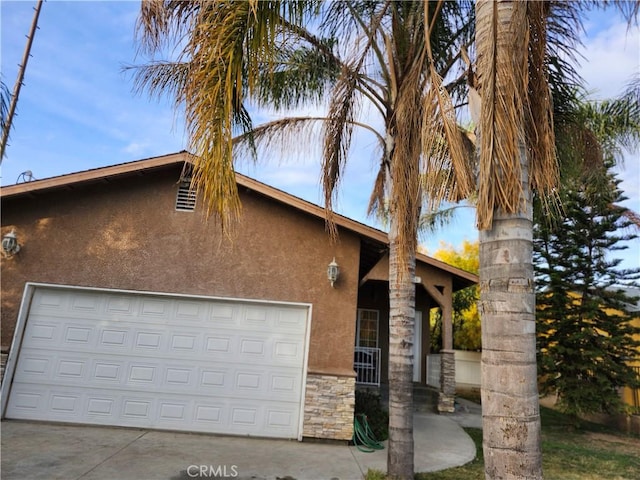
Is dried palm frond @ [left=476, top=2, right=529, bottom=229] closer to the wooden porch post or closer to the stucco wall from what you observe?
the stucco wall

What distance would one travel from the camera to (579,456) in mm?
7922

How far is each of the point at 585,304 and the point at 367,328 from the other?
6670 millimetres

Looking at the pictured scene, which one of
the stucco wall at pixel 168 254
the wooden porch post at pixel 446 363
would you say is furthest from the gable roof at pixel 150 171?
the wooden porch post at pixel 446 363

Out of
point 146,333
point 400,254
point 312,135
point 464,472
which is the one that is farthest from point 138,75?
point 464,472

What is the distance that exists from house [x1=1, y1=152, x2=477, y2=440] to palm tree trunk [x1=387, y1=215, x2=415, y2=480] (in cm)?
243

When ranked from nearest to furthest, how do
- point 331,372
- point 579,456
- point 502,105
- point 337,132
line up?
point 502,105, point 337,132, point 579,456, point 331,372

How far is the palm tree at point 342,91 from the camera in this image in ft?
12.8

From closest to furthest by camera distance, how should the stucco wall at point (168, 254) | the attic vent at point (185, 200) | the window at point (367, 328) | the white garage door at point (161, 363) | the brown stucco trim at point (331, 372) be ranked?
the white garage door at point (161, 363)
the brown stucco trim at point (331, 372)
the stucco wall at point (168, 254)
the attic vent at point (185, 200)
the window at point (367, 328)

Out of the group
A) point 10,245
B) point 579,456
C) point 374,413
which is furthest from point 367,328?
point 10,245

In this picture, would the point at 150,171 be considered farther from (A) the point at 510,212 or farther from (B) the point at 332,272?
(A) the point at 510,212

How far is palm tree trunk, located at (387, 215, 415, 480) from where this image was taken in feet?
18.3

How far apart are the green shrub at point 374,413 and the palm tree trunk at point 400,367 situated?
2828mm

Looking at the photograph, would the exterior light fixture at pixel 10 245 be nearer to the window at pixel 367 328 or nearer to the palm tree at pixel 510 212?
the palm tree at pixel 510 212

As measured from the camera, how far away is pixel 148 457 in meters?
6.39
